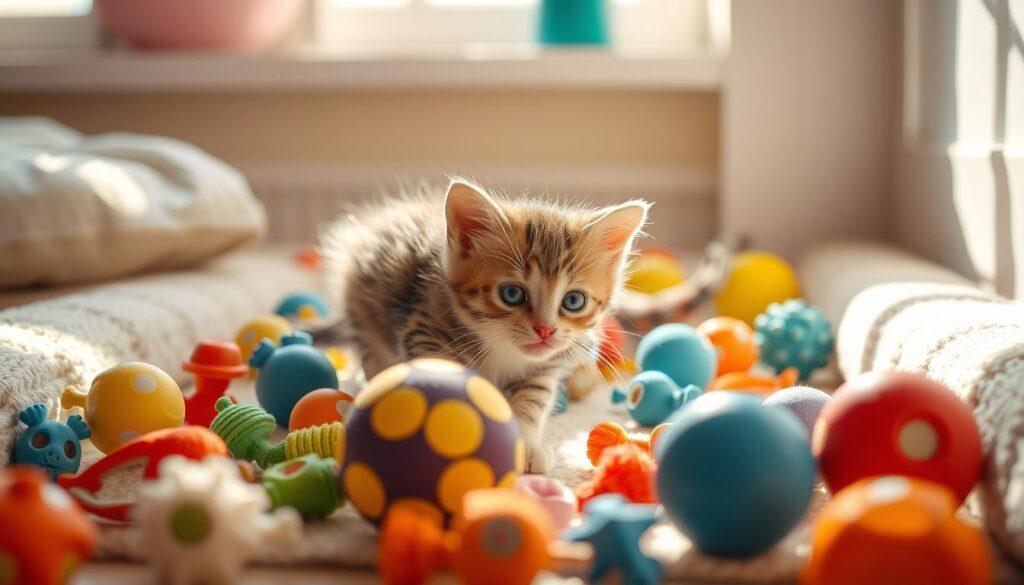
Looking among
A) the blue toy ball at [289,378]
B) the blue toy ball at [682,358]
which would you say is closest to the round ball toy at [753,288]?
the blue toy ball at [682,358]

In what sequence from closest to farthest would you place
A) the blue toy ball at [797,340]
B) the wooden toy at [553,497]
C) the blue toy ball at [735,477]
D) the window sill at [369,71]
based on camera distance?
the blue toy ball at [735,477], the wooden toy at [553,497], the blue toy ball at [797,340], the window sill at [369,71]

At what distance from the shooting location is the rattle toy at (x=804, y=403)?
1106 millimetres

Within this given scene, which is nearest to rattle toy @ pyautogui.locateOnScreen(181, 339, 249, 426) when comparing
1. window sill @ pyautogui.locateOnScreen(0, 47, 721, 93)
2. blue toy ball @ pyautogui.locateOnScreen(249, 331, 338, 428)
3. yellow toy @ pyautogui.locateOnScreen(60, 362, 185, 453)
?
blue toy ball @ pyautogui.locateOnScreen(249, 331, 338, 428)

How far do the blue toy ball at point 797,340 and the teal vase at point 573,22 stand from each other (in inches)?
51.0

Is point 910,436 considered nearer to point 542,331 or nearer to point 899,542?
point 899,542

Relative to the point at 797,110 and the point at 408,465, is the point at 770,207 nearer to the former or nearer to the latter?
the point at 797,110

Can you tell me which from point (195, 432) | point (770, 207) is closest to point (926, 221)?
point (770, 207)

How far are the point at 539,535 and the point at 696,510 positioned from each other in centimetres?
15

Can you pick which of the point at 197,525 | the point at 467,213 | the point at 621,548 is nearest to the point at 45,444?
the point at 197,525

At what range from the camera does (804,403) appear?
112cm

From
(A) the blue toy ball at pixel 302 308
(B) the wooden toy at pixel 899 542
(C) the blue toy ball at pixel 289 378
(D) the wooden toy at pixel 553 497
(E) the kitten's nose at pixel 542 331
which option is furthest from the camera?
(A) the blue toy ball at pixel 302 308

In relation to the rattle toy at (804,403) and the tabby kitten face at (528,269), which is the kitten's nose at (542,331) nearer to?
the tabby kitten face at (528,269)

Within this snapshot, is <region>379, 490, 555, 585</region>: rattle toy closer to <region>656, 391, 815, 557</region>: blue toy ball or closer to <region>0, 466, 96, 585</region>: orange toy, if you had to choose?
<region>656, 391, 815, 557</region>: blue toy ball

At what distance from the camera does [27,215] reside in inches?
64.9
